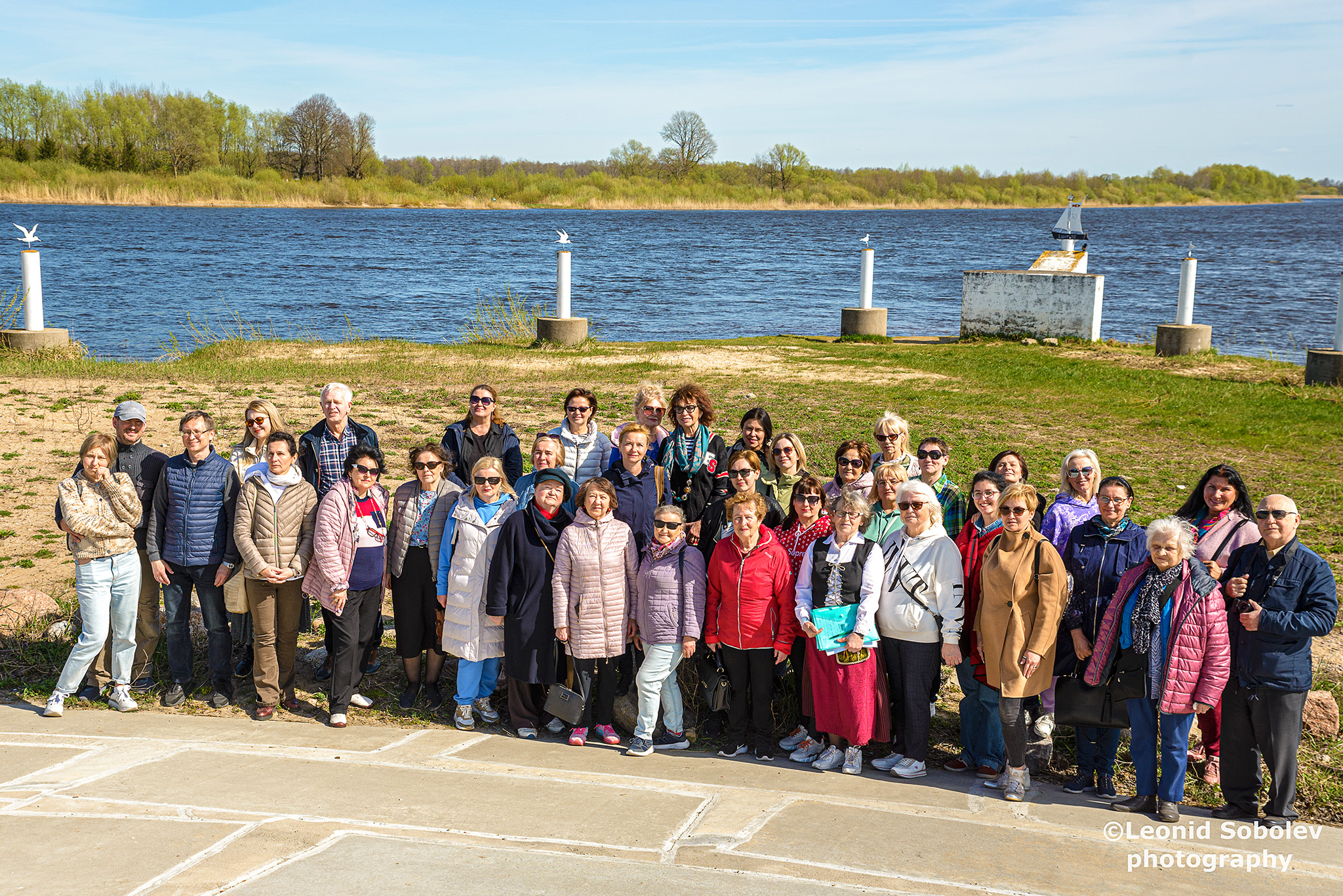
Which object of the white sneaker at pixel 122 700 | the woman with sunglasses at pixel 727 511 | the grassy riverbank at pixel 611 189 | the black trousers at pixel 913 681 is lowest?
the white sneaker at pixel 122 700

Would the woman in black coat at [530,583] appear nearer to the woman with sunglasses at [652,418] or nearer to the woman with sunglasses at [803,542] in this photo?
the woman with sunglasses at [652,418]

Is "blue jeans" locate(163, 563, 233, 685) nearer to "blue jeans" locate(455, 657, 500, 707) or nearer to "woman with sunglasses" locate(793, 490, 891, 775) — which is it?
"blue jeans" locate(455, 657, 500, 707)

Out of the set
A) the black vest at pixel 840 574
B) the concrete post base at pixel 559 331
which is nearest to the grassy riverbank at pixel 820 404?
the concrete post base at pixel 559 331

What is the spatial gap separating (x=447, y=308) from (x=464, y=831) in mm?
30164

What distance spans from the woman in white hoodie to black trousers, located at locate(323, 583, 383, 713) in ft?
9.91

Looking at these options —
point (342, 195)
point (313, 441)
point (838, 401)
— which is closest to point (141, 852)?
point (313, 441)

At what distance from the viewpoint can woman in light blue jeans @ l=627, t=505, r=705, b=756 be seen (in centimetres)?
579

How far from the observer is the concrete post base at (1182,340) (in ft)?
62.9

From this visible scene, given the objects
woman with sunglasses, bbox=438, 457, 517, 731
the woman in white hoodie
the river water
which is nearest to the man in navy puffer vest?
woman with sunglasses, bbox=438, 457, 517, 731

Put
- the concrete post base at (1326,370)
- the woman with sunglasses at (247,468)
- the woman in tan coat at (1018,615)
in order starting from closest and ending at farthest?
the woman in tan coat at (1018,615)
the woman with sunglasses at (247,468)
the concrete post base at (1326,370)

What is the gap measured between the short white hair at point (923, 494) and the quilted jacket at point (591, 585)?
1550 millimetres

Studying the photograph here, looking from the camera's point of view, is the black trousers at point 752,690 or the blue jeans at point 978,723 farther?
the black trousers at point 752,690

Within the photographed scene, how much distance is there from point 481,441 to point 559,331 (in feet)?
45.0

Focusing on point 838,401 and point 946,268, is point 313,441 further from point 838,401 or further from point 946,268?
point 946,268
